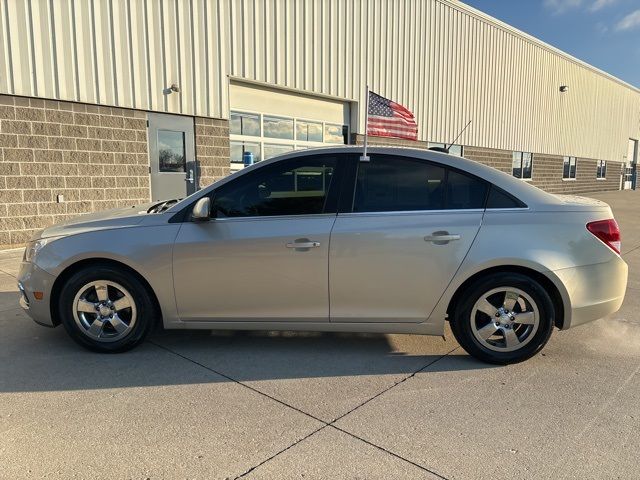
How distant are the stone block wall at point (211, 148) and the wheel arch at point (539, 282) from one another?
25.3 ft

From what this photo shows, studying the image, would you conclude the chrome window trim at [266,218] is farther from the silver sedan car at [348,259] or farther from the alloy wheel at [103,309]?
the alloy wheel at [103,309]

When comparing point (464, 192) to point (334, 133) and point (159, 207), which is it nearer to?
point (159, 207)

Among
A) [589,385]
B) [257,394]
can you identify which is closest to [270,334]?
[257,394]

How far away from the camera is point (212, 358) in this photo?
12.2ft

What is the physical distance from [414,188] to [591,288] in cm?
154

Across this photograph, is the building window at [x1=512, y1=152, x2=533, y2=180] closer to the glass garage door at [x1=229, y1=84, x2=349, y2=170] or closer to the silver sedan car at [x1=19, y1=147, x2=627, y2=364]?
the glass garage door at [x1=229, y1=84, x2=349, y2=170]

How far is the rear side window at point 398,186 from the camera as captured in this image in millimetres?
3570

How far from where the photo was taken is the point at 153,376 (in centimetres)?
339

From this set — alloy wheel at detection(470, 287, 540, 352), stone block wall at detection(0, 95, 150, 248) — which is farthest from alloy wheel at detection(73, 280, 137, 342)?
stone block wall at detection(0, 95, 150, 248)

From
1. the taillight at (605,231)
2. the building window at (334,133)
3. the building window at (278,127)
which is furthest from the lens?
the building window at (334,133)

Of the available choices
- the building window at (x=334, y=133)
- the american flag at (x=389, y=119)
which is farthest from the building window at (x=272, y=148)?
the american flag at (x=389, y=119)

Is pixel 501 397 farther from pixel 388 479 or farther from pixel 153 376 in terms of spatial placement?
pixel 153 376

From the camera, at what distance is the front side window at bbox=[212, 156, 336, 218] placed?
3.63 metres

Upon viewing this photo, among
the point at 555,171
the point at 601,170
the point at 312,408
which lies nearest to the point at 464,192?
the point at 312,408
